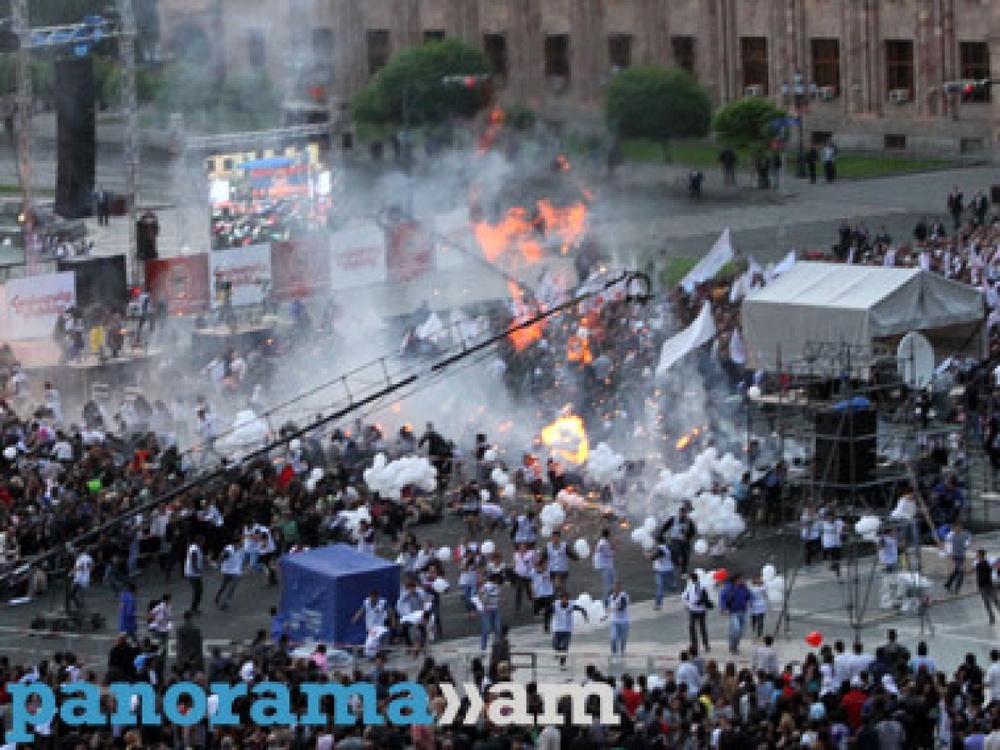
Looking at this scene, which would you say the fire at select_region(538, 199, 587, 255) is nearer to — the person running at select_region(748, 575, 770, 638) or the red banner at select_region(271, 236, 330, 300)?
the red banner at select_region(271, 236, 330, 300)

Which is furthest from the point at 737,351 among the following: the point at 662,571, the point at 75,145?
the point at 75,145

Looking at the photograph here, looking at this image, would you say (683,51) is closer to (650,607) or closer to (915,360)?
(915,360)

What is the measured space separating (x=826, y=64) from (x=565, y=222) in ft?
52.3

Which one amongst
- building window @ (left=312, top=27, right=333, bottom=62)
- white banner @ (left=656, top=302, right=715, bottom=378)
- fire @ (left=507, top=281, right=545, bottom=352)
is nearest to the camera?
white banner @ (left=656, top=302, right=715, bottom=378)

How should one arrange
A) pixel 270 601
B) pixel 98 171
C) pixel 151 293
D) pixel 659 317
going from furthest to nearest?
pixel 98 171 < pixel 151 293 < pixel 659 317 < pixel 270 601

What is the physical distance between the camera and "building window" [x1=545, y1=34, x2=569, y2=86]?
78713 mm

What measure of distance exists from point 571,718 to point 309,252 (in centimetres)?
2891

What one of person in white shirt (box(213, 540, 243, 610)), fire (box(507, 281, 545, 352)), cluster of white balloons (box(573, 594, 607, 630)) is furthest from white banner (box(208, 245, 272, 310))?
cluster of white balloons (box(573, 594, 607, 630))

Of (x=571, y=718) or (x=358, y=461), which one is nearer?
(x=571, y=718)

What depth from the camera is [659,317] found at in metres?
47.9

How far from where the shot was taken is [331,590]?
33312mm

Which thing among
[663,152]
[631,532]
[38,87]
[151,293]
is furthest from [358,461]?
[38,87]

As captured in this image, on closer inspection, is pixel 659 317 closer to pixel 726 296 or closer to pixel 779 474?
pixel 726 296

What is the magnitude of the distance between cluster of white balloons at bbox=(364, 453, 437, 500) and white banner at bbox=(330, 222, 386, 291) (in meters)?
15.5
